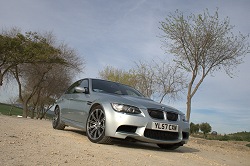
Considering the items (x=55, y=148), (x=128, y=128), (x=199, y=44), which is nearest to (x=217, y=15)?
(x=199, y=44)

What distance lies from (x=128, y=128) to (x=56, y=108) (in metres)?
3.68

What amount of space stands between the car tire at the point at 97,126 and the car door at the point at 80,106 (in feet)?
1.14

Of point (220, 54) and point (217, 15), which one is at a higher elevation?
point (217, 15)

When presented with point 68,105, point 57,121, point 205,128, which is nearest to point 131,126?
point 68,105

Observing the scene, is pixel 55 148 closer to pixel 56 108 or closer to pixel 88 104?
pixel 88 104

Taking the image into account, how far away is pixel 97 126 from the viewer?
589 centimetres

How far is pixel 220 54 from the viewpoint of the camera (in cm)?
1925

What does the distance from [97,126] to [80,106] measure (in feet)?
3.75

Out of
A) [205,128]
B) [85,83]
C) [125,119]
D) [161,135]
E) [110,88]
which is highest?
[85,83]

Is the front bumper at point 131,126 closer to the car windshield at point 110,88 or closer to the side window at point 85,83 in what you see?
the car windshield at point 110,88

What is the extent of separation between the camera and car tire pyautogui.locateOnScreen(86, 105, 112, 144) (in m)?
5.70

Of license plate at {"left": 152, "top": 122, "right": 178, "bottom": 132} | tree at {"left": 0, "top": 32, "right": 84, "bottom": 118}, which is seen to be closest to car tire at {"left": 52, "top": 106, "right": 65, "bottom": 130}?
license plate at {"left": 152, "top": 122, "right": 178, "bottom": 132}

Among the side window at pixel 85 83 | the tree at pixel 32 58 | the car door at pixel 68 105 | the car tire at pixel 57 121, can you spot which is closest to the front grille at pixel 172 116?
the side window at pixel 85 83

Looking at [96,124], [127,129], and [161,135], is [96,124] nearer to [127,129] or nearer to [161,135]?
[127,129]
